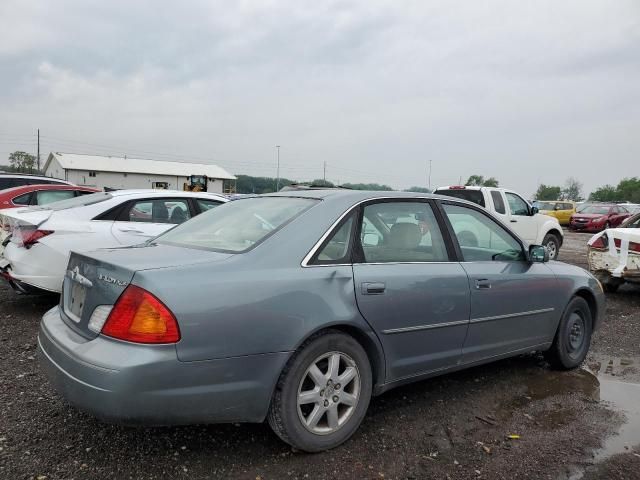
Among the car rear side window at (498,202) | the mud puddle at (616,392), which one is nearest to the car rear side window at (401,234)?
the mud puddle at (616,392)

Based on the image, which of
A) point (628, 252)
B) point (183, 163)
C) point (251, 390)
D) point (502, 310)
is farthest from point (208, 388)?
point (183, 163)

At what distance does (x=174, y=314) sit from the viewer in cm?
240

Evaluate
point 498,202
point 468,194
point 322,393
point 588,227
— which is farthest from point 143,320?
point 588,227

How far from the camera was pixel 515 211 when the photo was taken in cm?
1221

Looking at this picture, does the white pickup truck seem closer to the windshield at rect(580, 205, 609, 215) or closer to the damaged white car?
the damaged white car

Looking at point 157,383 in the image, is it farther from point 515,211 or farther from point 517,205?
point 517,205

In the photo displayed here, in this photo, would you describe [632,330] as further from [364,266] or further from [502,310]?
[364,266]

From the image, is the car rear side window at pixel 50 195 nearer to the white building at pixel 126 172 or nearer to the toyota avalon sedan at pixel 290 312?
the toyota avalon sedan at pixel 290 312

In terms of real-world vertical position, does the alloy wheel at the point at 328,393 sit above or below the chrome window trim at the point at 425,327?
below

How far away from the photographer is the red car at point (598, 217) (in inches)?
982

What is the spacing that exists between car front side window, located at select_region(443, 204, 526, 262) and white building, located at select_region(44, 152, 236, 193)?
6367 centimetres

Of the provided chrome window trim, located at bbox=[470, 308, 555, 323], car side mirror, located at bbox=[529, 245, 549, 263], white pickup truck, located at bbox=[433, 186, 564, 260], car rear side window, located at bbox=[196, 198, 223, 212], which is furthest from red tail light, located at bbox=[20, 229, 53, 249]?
white pickup truck, located at bbox=[433, 186, 564, 260]

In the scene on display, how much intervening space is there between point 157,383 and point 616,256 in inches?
300

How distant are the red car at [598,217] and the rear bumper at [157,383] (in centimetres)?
2611
